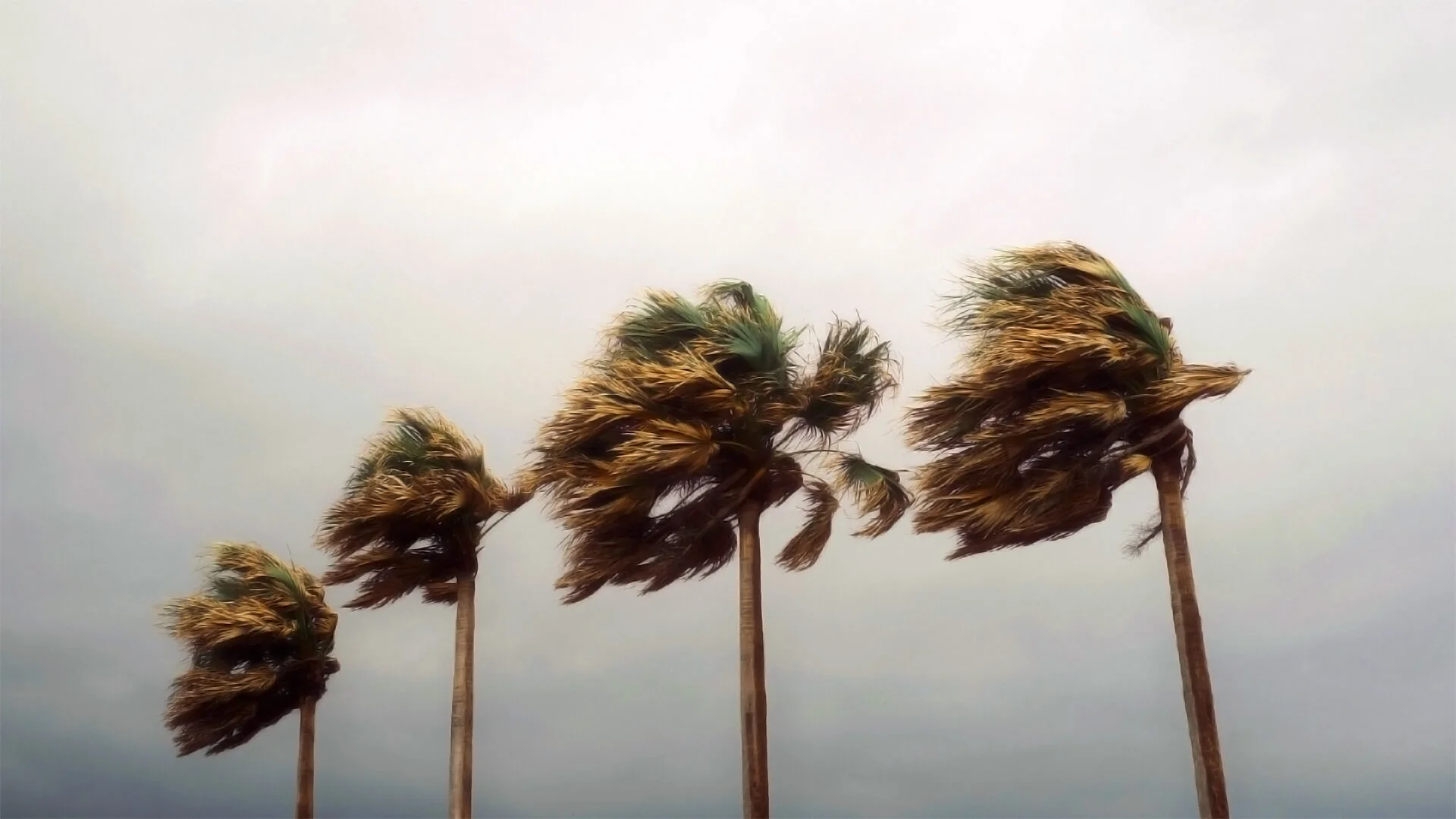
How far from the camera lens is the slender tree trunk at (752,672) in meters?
13.9

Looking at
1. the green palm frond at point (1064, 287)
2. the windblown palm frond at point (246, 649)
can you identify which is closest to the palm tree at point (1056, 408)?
the green palm frond at point (1064, 287)

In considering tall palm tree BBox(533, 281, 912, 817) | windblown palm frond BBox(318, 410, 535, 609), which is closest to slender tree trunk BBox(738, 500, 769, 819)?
tall palm tree BBox(533, 281, 912, 817)

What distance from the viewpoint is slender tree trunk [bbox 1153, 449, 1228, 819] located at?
11836 mm

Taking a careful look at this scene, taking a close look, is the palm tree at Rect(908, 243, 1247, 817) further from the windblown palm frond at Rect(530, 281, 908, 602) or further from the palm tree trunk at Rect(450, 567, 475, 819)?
the palm tree trunk at Rect(450, 567, 475, 819)

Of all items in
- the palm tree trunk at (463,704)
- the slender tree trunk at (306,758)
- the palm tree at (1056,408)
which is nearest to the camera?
the palm tree at (1056,408)

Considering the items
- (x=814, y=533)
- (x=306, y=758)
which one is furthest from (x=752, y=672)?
(x=306, y=758)

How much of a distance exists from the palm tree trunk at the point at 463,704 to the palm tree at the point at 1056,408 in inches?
262

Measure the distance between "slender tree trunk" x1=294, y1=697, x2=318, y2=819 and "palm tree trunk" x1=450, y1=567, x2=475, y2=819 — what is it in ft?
11.5

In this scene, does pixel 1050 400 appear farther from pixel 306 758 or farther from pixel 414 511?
pixel 306 758

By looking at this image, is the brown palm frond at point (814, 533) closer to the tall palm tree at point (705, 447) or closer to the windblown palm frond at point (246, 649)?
the tall palm tree at point (705, 447)

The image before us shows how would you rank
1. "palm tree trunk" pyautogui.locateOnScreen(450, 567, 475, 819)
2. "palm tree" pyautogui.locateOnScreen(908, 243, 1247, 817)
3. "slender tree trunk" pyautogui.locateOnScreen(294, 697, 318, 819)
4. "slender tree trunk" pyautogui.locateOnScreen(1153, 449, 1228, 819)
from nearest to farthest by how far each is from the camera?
1. "slender tree trunk" pyautogui.locateOnScreen(1153, 449, 1228, 819)
2. "palm tree" pyautogui.locateOnScreen(908, 243, 1247, 817)
3. "palm tree trunk" pyautogui.locateOnScreen(450, 567, 475, 819)
4. "slender tree trunk" pyautogui.locateOnScreen(294, 697, 318, 819)

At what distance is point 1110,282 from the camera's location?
13.6 metres

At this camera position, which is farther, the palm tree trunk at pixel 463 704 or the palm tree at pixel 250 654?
the palm tree at pixel 250 654

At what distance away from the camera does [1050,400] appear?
1320 centimetres
